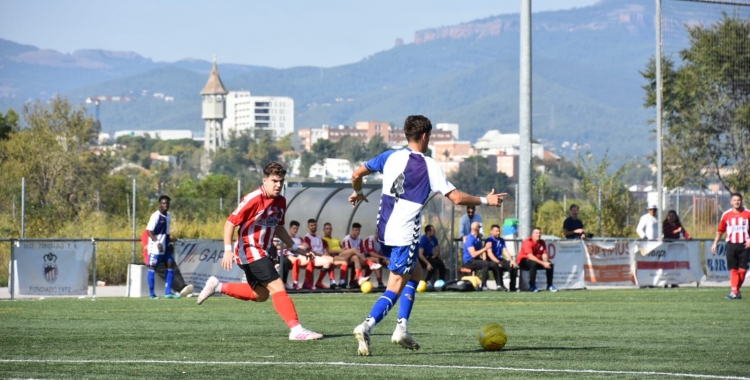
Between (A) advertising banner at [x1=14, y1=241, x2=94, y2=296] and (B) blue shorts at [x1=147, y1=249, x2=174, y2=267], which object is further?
(B) blue shorts at [x1=147, y1=249, x2=174, y2=267]

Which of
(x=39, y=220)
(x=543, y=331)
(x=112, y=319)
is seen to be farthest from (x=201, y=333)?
(x=39, y=220)

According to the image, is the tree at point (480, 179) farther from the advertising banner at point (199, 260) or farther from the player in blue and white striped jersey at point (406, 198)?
the player in blue and white striped jersey at point (406, 198)

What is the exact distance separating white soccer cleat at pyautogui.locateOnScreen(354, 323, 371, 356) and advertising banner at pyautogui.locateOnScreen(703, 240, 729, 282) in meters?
18.8

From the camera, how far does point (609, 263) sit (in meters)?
25.4

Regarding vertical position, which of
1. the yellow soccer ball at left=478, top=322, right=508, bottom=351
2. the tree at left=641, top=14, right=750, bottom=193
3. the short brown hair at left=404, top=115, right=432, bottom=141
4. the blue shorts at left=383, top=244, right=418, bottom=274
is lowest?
the yellow soccer ball at left=478, top=322, right=508, bottom=351

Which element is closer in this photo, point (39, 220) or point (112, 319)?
point (112, 319)

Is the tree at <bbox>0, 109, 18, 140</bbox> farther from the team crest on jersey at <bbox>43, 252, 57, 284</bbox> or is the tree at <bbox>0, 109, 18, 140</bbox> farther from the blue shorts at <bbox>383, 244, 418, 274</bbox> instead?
the blue shorts at <bbox>383, 244, 418, 274</bbox>

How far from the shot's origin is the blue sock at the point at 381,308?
31.3 ft

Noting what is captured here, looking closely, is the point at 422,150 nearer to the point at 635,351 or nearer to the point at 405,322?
the point at 405,322

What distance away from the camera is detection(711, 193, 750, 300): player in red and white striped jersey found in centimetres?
2005

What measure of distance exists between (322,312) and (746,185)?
74.8ft

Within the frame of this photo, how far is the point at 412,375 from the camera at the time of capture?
8.19 meters

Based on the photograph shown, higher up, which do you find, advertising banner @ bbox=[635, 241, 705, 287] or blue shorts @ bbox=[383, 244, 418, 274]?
blue shorts @ bbox=[383, 244, 418, 274]


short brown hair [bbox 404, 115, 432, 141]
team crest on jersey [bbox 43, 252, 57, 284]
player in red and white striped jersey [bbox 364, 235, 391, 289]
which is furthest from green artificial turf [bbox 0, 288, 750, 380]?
player in red and white striped jersey [bbox 364, 235, 391, 289]
